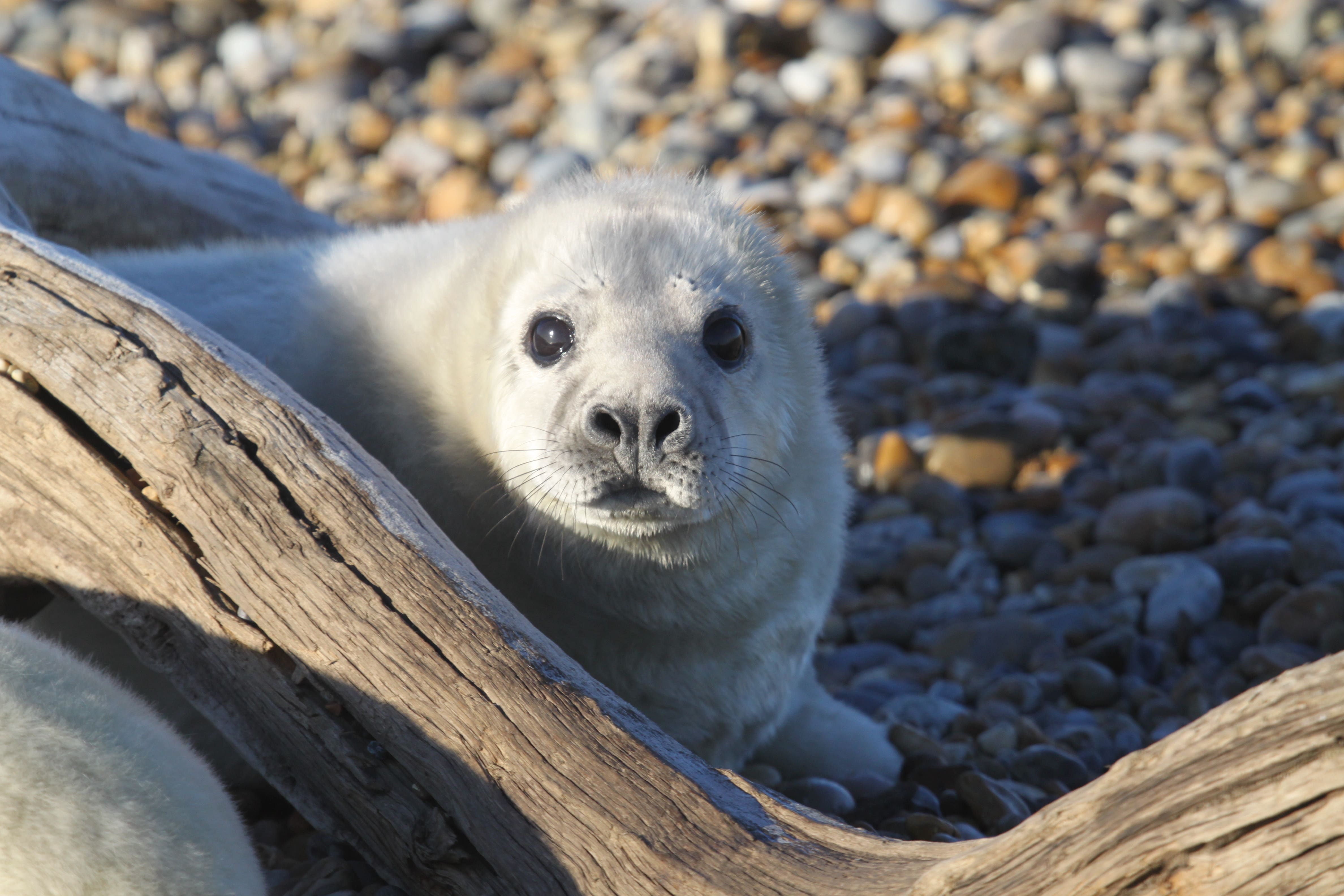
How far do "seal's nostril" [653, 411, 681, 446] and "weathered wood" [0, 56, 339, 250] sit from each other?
1968 millimetres

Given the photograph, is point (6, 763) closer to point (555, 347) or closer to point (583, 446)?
point (583, 446)

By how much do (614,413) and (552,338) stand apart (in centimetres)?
29

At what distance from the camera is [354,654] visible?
2.01 meters

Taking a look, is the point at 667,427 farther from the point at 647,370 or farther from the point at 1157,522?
the point at 1157,522

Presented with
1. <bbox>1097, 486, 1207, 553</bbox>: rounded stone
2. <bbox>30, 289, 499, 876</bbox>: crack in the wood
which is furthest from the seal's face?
<bbox>1097, 486, 1207, 553</bbox>: rounded stone

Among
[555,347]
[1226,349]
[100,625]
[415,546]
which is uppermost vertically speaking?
[1226,349]

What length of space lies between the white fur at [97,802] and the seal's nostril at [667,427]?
92 centimetres

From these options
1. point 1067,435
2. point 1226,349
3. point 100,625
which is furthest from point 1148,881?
point 1226,349

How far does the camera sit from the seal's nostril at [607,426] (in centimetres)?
234

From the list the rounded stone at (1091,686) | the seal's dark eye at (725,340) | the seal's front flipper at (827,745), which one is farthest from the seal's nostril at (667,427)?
the rounded stone at (1091,686)

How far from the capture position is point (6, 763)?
1.64 metres

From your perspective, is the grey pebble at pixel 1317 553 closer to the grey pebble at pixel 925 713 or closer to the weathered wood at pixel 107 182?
the grey pebble at pixel 925 713

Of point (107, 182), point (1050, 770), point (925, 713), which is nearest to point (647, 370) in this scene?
point (1050, 770)

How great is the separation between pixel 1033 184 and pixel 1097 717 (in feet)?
12.4
